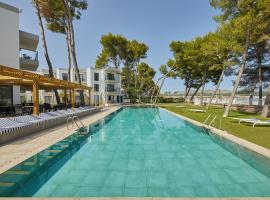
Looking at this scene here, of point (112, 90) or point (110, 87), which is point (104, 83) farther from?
point (112, 90)

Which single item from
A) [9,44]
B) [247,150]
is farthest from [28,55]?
[247,150]

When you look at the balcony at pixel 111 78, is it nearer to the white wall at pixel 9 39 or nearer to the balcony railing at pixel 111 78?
the balcony railing at pixel 111 78

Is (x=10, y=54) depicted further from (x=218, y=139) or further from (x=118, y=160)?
(x=218, y=139)

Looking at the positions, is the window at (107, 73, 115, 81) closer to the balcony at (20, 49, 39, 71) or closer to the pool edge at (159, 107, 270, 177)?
the balcony at (20, 49, 39, 71)

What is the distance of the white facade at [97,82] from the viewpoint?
4394 cm

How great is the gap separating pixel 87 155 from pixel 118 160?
1.28 m

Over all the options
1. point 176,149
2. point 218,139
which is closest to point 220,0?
point 218,139

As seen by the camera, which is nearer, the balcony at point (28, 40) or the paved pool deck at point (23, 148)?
the paved pool deck at point (23, 148)

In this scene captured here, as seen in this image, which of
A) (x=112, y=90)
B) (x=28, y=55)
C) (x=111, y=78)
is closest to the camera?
(x=28, y=55)

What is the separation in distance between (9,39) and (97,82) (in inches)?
1128

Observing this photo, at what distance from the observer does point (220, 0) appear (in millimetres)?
16094

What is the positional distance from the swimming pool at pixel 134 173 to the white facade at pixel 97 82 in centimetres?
3572

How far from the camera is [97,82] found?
45719 millimetres

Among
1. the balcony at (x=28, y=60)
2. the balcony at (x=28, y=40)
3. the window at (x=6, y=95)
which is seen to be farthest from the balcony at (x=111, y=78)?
the window at (x=6, y=95)
